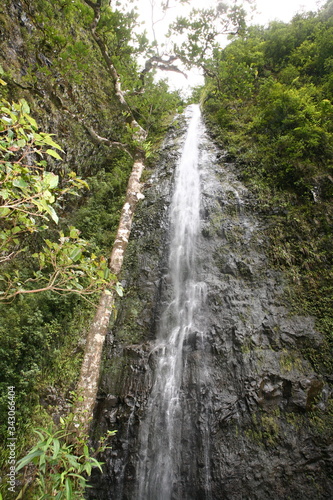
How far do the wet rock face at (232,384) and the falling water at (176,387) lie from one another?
0.04 metres

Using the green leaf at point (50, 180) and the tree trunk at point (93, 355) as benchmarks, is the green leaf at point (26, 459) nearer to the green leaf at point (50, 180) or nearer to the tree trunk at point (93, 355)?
the tree trunk at point (93, 355)

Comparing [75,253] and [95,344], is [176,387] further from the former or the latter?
[75,253]

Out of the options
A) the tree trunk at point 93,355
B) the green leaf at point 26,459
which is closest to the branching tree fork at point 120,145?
the tree trunk at point 93,355

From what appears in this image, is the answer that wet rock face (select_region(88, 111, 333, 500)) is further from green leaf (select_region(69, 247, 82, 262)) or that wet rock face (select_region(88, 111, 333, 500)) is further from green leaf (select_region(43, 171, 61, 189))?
green leaf (select_region(43, 171, 61, 189))

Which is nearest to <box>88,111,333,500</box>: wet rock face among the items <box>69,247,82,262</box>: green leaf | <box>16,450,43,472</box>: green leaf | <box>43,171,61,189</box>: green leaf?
<box>16,450,43,472</box>: green leaf

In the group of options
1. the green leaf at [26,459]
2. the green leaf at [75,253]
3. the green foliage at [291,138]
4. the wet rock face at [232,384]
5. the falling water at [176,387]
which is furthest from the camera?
the green foliage at [291,138]

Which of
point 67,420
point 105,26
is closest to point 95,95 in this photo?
point 105,26

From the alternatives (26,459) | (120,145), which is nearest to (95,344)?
(26,459)

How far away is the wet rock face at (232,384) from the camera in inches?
136

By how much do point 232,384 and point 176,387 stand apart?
973mm

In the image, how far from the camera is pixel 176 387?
4.20m

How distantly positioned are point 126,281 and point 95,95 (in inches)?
274

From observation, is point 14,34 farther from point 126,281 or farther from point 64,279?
point 64,279

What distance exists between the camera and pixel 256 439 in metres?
3.65
